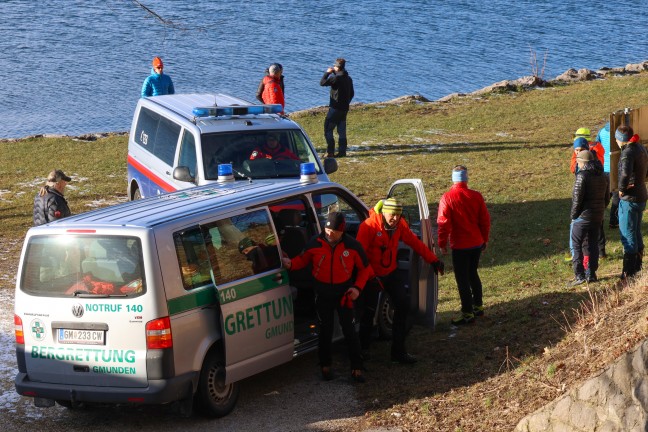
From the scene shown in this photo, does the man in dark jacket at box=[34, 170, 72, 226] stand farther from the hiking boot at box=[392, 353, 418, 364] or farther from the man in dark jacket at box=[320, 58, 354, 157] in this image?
the man in dark jacket at box=[320, 58, 354, 157]

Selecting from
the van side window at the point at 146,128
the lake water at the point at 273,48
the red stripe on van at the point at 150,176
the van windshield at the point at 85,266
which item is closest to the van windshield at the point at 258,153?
the red stripe on van at the point at 150,176

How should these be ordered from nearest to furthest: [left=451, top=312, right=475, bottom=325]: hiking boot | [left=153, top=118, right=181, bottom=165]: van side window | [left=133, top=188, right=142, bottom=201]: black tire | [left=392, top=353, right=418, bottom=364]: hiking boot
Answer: [left=392, top=353, right=418, bottom=364]: hiking boot → [left=451, top=312, right=475, bottom=325]: hiking boot → [left=153, top=118, right=181, bottom=165]: van side window → [left=133, top=188, right=142, bottom=201]: black tire

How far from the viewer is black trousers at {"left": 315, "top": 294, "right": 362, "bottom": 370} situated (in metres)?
8.88

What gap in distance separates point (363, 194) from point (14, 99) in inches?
771

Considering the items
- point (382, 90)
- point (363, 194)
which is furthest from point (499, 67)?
point (363, 194)

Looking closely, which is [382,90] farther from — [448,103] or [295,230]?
[295,230]

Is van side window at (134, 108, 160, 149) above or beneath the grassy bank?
above

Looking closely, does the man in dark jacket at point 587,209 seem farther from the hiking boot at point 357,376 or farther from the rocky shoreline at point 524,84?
the rocky shoreline at point 524,84

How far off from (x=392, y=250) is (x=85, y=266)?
2.93 meters

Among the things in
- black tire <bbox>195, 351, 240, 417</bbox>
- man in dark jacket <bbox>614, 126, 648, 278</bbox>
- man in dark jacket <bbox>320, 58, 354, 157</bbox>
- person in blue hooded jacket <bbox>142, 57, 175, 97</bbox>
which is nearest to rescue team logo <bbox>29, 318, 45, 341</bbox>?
black tire <bbox>195, 351, 240, 417</bbox>

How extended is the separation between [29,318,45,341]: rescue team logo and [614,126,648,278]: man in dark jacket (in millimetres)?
6126

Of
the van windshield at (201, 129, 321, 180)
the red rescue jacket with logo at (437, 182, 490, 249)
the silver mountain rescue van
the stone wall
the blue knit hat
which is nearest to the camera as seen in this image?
the stone wall

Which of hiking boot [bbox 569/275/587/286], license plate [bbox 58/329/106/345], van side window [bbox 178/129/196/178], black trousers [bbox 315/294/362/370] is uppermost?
van side window [bbox 178/129/196/178]

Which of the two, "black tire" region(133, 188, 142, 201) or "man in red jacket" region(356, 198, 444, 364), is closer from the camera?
"man in red jacket" region(356, 198, 444, 364)
